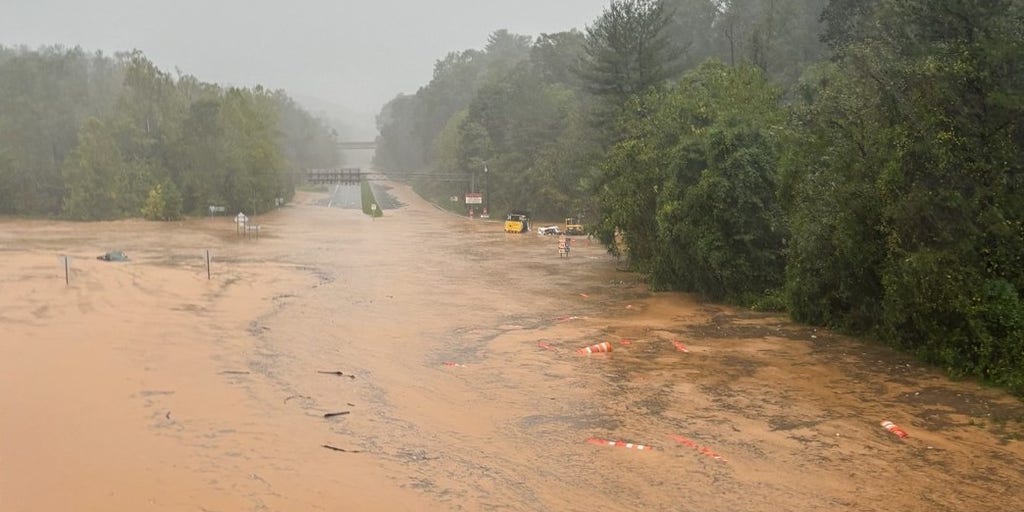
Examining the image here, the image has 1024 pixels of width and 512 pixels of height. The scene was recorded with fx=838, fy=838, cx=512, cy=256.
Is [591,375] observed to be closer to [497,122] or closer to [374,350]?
[374,350]

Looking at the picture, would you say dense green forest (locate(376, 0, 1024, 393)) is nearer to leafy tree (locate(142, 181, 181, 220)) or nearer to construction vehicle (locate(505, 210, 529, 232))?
construction vehicle (locate(505, 210, 529, 232))

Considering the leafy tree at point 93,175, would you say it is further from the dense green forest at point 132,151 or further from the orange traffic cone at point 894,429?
the orange traffic cone at point 894,429

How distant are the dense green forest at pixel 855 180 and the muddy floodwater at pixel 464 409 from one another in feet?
4.34

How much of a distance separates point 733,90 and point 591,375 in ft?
70.6

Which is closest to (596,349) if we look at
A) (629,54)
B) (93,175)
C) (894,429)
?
(894,429)

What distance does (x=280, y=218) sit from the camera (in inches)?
3570

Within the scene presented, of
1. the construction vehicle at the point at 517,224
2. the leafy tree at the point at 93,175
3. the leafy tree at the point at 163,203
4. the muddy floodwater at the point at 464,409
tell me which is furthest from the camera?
the leafy tree at the point at 93,175

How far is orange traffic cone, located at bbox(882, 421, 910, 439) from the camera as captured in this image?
15.9m

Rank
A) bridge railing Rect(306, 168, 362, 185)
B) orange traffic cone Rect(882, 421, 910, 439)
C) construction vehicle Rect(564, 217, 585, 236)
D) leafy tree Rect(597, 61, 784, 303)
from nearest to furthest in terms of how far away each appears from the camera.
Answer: orange traffic cone Rect(882, 421, 910, 439)
leafy tree Rect(597, 61, 784, 303)
construction vehicle Rect(564, 217, 585, 236)
bridge railing Rect(306, 168, 362, 185)

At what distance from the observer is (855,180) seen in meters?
23.9

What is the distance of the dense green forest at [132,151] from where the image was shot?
84625mm

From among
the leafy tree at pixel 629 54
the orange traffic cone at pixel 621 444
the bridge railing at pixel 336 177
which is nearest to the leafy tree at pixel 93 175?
the bridge railing at pixel 336 177

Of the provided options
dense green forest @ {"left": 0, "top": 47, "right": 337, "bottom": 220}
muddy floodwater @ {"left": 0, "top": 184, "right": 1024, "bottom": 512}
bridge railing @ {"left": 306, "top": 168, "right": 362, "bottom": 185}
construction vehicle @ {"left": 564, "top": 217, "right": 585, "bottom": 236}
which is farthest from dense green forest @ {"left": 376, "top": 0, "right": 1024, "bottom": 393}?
bridge railing @ {"left": 306, "top": 168, "right": 362, "bottom": 185}

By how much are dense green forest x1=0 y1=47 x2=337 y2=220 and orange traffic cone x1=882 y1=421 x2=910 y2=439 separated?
78557 millimetres
